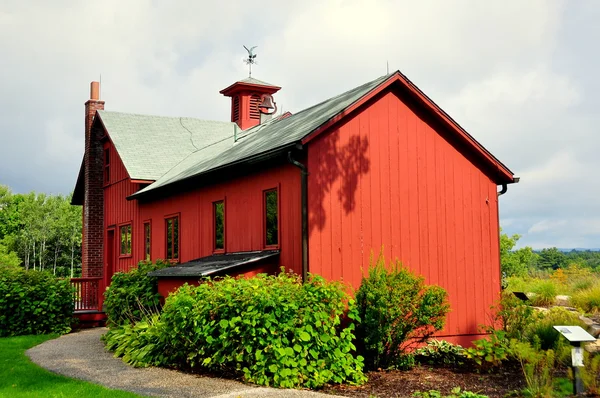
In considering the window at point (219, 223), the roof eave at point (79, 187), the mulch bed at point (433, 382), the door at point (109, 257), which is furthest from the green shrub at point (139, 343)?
the roof eave at point (79, 187)

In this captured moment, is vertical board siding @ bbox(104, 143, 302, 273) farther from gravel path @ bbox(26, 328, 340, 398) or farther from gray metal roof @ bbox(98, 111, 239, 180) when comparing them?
gravel path @ bbox(26, 328, 340, 398)

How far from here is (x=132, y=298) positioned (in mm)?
16156

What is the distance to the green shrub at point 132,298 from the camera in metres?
15.9

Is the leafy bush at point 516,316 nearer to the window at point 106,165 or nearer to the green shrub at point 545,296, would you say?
the green shrub at point 545,296

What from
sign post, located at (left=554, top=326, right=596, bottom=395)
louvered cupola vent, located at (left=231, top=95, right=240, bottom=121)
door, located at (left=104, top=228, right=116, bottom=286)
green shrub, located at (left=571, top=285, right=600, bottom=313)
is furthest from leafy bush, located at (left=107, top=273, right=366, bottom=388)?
louvered cupola vent, located at (left=231, top=95, right=240, bottom=121)

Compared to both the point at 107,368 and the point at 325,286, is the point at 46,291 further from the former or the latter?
the point at 325,286

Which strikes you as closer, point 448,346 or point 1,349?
point 448,346

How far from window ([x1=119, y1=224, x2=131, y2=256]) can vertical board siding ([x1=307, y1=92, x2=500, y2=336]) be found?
12.0 meters

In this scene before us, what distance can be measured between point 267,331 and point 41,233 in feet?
203

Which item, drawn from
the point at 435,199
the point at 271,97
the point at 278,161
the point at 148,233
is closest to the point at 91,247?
the point at 148,233

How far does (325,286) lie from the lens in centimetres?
1131

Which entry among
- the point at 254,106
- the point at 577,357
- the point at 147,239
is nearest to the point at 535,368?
the point at 577,357

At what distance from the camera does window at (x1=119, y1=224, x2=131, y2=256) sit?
76.8 ft

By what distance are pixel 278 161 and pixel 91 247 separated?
13.9m
